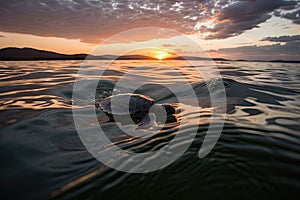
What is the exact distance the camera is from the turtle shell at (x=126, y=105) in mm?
4625

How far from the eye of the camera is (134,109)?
469 centimetres

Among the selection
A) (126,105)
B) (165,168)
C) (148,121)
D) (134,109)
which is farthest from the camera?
(126,105)

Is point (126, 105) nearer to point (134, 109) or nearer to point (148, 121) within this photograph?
point (134, 109)

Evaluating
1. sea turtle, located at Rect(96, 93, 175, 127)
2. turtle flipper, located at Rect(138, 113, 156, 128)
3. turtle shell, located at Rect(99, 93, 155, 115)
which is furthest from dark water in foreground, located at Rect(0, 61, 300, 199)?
turtle shell, located at Rect(99, 93, 155, 115)

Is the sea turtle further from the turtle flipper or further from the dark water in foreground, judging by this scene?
the dark water in foreground

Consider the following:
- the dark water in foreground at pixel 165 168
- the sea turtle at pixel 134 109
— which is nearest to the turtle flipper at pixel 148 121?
the sea turtle at pixel 134 109

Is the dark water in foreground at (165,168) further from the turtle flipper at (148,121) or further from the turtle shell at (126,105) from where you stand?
the turtle shell at (126,105)

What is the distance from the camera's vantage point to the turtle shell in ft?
15.2

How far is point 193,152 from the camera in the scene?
7.73 ft

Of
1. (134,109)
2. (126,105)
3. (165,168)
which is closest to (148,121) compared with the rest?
(134,109)

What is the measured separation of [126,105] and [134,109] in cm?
31

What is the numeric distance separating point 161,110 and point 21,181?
3.11 m

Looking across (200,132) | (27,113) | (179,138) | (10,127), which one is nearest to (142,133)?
(179,138)

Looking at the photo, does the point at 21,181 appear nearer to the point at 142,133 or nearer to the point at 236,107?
the point at 142,133
